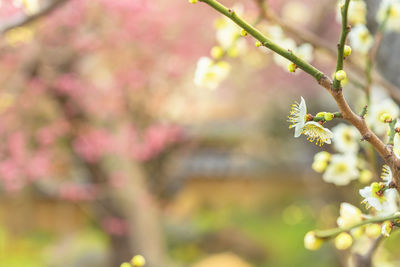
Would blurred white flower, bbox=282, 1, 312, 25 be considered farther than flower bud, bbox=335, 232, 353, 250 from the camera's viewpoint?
Yes

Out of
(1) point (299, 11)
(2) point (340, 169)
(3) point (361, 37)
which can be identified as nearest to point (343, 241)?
(2) point (340, 169)

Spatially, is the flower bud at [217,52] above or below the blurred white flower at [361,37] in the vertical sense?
above

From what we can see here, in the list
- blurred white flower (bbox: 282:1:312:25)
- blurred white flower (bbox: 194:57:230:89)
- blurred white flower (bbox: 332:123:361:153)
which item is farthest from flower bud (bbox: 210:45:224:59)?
blurred white flower (bbox: 282:1:312:25)

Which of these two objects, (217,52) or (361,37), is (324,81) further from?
(361,37)

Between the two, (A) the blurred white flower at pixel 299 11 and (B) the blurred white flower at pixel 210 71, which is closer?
(B) the blurred white flower at pixel 210 71

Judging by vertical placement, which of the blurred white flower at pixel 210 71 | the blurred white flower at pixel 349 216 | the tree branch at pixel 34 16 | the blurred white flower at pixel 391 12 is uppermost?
the tree branch at pixel 34 16

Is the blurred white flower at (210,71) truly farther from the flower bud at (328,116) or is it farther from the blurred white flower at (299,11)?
the blurred white flower at (299,11)

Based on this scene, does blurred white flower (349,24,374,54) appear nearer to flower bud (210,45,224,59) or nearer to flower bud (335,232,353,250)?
flower bud (210,45,224,59)

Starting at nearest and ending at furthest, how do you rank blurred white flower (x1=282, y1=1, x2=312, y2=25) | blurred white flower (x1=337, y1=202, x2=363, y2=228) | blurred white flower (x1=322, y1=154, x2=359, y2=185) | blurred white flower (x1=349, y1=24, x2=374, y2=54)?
blurred white flower (x1=337, y1=202, x2=363, y2=228)
blurred white flower (x1=322, y1=154, x2=359, y2=185)
blurred white flower (x1=349, y1=24, x2=374, y2=54)
blurred white flower (x1=282, y1=1, x2=312, y2=25)

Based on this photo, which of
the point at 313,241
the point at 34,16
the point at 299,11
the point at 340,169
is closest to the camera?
the point at 313,241

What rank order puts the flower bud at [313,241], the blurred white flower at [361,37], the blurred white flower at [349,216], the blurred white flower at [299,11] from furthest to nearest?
the blurred white flower at [299,11] → the blurred white flower at [361,37] → the blurred white flower at [349,216] → the flower bud at [313,241]

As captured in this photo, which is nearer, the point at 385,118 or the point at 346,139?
the point at 385,118

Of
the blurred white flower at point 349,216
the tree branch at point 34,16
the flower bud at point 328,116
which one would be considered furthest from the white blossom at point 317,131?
the tree branch at point 34,16
